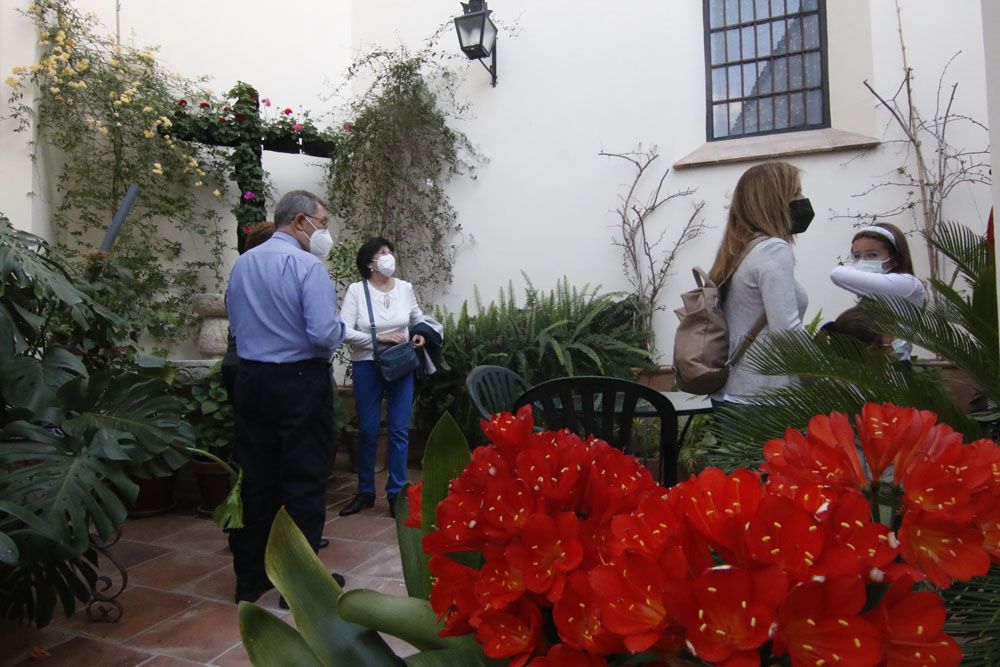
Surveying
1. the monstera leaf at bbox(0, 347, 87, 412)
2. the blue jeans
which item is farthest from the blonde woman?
the monstera leaf at bbox(0, 347, 87, 412)

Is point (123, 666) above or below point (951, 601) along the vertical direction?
below

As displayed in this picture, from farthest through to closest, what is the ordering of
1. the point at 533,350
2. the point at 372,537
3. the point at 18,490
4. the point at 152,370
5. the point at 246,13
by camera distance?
the point at 246,13 → the point at 533,350 → the point at 372,537 → the point at 152,370 → the point at 18,490

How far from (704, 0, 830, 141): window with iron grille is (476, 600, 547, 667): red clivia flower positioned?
613cm

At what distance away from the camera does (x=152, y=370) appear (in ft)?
11.9

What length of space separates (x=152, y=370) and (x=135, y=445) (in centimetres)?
106

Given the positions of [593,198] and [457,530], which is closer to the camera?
[457,530]

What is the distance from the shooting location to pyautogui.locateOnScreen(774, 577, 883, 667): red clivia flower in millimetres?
414

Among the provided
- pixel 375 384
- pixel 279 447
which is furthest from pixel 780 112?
pixel 279 447

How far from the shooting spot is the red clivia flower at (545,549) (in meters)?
0.52

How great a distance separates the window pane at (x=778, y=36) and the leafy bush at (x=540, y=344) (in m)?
2.49

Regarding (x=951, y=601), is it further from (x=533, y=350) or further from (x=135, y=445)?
(x=533, y=350)

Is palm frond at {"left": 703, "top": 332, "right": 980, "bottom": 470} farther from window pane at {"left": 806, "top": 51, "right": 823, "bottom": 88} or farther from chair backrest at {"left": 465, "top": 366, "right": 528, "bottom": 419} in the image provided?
window pane at {"left": 806, "top": 51, "right": 823, "bottom": 88}

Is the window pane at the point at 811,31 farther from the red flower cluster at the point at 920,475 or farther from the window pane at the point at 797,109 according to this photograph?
the red flower cluster at the point at 920,475

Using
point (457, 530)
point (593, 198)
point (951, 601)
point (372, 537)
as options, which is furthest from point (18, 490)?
point (593, 198)
